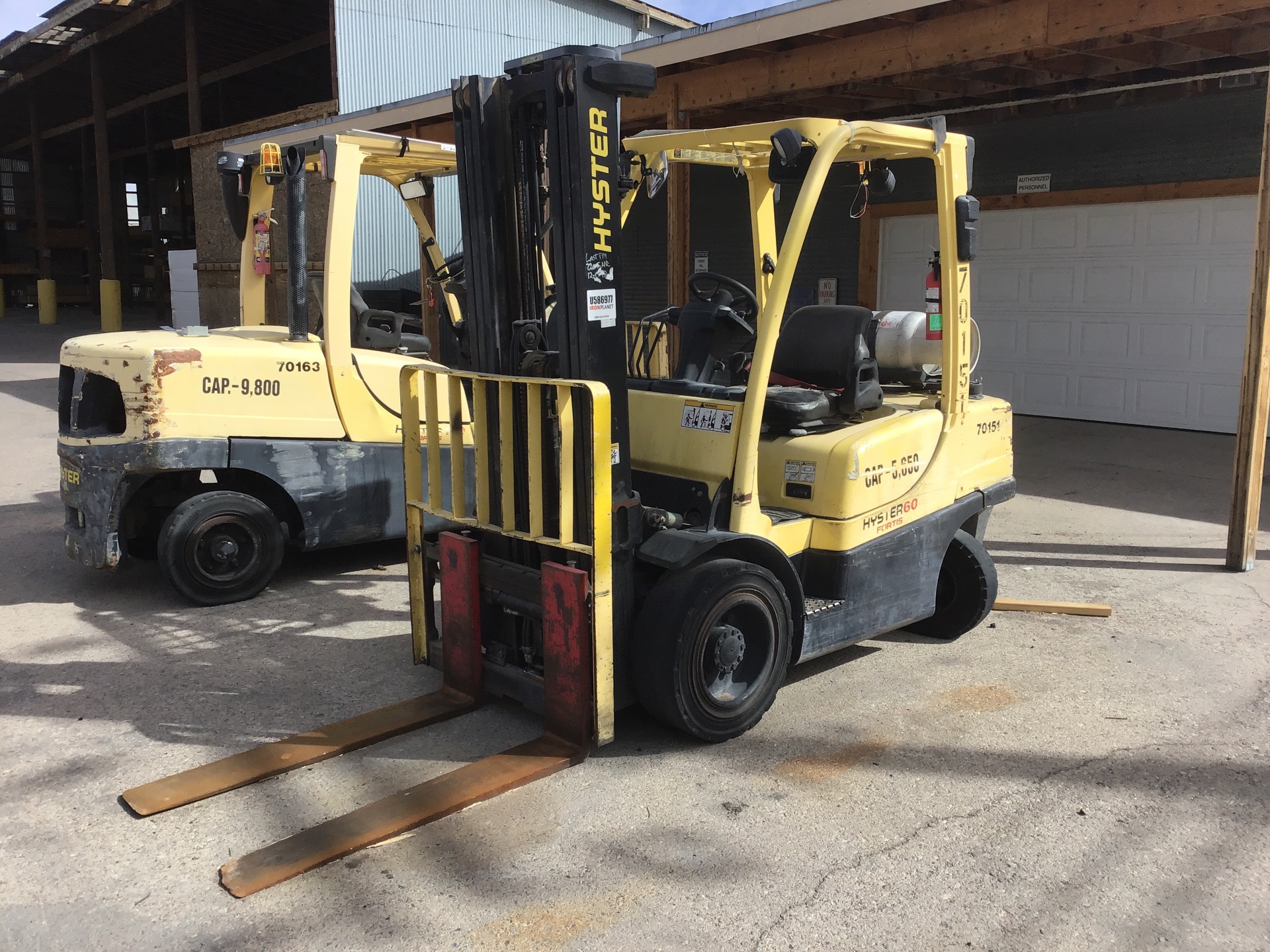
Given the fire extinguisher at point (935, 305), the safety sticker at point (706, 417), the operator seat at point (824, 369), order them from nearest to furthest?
the safety sticker at point (706, 417), the operator seat at point (824, 369), the fire extinguisher at point (935, 305)

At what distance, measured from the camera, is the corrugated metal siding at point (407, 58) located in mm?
16766

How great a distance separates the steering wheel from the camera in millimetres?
4977

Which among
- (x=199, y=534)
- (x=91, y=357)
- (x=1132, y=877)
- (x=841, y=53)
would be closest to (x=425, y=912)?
(x=1132, y=877)

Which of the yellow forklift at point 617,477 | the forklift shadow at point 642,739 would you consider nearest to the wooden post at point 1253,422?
the yellow forklift at point 617,477

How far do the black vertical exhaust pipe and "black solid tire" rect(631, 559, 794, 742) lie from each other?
339cm

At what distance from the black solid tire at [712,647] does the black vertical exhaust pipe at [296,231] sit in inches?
134

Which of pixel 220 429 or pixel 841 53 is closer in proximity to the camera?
pixel 220 429

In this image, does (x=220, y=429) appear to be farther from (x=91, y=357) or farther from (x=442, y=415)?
(x=442, y=415)

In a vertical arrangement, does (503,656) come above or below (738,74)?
below

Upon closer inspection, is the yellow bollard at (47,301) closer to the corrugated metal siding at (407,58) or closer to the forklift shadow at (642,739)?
the corrugated metal siding at (407,58)

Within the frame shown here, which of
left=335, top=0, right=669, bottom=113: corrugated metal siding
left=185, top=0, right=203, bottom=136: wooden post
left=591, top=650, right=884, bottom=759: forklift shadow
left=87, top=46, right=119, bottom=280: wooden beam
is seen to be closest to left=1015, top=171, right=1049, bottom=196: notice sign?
left=591, top=650, right=884, bottom=759: forklift shadow

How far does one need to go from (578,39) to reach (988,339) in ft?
39.9

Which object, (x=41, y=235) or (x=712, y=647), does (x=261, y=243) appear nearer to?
(x=712, y=647)

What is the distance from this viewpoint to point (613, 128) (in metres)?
3.86
